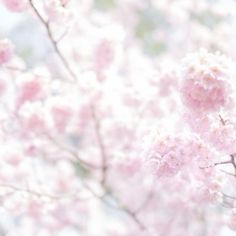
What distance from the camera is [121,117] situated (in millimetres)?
3402

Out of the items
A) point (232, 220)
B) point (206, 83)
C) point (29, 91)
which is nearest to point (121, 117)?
point (29, 91)

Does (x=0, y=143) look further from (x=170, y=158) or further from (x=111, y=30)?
(x=170, y=158)

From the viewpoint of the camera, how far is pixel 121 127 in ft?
11.0

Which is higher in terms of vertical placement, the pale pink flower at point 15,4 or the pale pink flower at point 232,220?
the pale pink flower at point 15,4

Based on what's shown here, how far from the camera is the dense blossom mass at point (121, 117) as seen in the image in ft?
5.56

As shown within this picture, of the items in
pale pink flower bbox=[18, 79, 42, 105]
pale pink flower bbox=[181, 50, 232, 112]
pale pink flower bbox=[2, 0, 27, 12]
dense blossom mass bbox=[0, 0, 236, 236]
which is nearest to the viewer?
pale pink flower bbox=[181, 50, 232, 112]

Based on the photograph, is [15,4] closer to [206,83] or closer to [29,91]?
[29,91]

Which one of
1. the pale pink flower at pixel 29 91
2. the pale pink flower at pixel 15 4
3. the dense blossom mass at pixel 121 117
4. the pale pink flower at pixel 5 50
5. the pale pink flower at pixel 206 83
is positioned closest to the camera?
the pale pink flower at pixel 206 83

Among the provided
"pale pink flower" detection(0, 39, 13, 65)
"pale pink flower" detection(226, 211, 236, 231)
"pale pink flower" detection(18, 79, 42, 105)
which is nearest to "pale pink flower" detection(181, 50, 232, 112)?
"pale pink flower" detection(226, 211, 236, 231)

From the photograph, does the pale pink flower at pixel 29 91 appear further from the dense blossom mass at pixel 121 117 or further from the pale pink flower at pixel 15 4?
the pale pink flower at pixel 15 4

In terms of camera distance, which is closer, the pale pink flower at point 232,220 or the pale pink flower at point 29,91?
the pale pink flower at point 232,220

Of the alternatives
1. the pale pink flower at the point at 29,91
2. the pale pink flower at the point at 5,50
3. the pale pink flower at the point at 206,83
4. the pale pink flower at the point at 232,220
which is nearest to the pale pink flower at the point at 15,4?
the pale pink flower at the point at 5,50

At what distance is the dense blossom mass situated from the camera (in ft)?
5.56

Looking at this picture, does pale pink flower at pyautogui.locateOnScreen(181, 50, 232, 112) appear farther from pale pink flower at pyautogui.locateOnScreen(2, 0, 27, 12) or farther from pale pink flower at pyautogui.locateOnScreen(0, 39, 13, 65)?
pale pink flower at pyautogui.locateOnScreen(0, 39, 13, 65)
